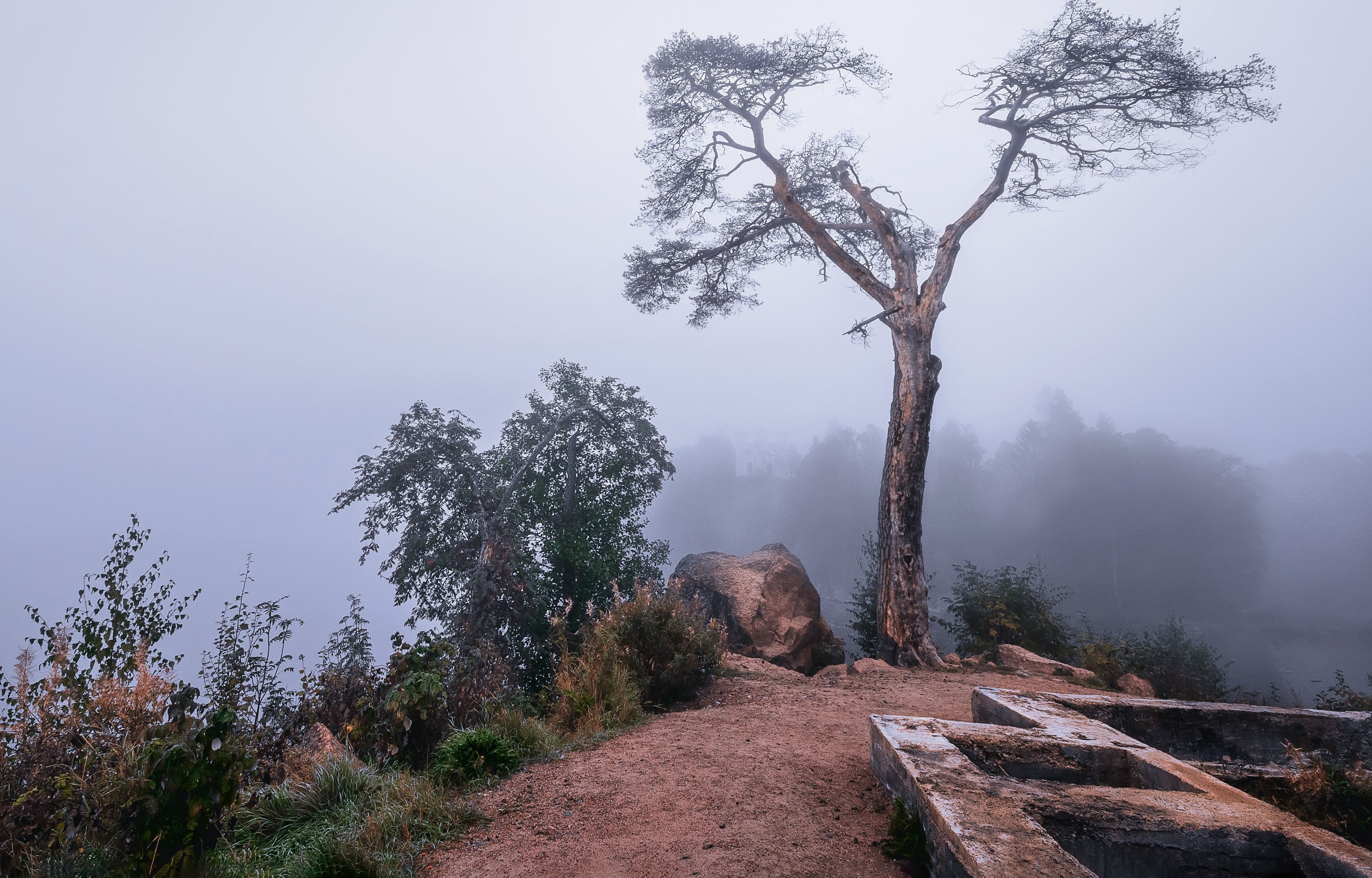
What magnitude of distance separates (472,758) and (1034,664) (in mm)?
8870

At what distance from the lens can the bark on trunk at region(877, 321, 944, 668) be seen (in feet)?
32.8

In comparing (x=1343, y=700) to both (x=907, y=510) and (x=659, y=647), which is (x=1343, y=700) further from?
(x=659, y=647)

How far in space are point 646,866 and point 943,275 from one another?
35.6 ft

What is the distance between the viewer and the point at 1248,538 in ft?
108

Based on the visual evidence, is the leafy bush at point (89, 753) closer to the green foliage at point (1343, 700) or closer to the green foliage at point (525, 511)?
the green foliage at point (525, 511)

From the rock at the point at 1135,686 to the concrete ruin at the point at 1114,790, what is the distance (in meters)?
4.94

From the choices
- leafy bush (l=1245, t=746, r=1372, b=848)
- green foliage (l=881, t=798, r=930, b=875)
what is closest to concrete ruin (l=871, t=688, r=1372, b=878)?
green foliage (l=881, t=798, r=930, b=875)

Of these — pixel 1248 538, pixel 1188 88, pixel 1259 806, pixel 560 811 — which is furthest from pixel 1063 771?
pixel 1248 538

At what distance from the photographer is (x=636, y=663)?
6645mm

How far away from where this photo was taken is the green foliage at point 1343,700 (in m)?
6.29

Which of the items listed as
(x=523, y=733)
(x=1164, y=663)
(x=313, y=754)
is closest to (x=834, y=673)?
(x=523, y=733)

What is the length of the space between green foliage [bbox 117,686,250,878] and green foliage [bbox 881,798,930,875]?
11.3 ft

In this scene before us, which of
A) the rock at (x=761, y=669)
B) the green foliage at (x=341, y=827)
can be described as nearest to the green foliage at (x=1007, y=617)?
the rock at (x=761, y=669)

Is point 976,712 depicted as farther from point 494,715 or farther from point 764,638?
point 764,638
